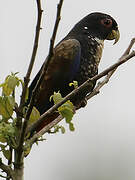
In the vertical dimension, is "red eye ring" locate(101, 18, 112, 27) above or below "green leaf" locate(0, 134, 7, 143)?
above

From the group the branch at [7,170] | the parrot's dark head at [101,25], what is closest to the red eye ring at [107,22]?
the parrot's dark head at [101,25]

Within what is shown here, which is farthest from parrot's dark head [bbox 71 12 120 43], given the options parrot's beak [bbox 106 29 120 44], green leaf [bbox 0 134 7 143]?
green leaf [bbox 0 134 7 143]

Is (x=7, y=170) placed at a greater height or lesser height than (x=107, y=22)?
lesser

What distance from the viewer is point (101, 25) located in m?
4.43

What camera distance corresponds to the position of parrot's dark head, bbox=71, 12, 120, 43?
4383 millimetres

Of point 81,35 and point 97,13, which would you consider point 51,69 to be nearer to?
point 81,35

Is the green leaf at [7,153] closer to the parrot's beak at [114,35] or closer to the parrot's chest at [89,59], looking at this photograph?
the parrot's chest at [89,59]

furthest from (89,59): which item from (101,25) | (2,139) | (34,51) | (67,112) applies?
(34,51)

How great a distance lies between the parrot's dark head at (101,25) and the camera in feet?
14.4

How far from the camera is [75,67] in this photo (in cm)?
372

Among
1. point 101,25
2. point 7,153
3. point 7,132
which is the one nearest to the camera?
point 7,132

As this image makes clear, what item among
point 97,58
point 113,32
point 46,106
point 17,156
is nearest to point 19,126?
point 17,156

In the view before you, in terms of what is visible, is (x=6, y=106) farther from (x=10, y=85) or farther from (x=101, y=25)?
(x=101, y=25)

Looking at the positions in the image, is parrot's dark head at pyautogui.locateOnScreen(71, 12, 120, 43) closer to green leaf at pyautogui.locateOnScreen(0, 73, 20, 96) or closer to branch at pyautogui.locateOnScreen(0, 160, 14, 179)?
green leaf at pyautogui.locateOnScreen(0, 73, 20, 96)
